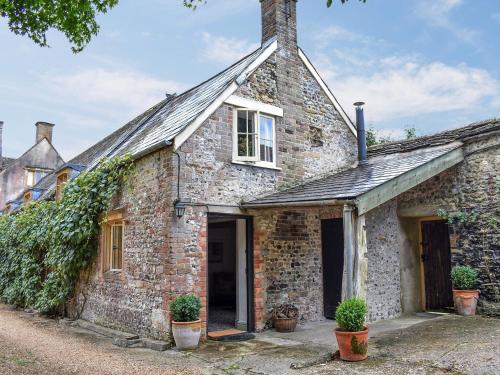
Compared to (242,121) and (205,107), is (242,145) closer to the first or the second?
(242,121)

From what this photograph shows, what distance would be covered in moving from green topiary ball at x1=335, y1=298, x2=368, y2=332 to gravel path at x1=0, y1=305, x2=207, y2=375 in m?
2.33

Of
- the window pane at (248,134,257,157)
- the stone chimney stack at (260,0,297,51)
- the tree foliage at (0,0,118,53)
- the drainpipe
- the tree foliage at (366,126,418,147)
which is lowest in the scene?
the drainpipe

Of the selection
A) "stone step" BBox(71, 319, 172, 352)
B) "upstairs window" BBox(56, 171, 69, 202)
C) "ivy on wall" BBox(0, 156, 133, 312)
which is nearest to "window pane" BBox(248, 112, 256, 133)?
"ivy on wall" BBox(0, 156, 133, 312)

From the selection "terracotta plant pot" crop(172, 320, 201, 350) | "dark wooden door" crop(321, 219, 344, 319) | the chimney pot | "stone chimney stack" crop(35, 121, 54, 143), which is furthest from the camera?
"stone chimney stack" crop(35, 121, 54, 143)

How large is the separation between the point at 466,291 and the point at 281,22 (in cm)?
812

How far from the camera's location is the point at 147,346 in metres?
8.87

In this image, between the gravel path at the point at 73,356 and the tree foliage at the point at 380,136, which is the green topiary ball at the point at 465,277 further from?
the tree foliage at the point at 380,136

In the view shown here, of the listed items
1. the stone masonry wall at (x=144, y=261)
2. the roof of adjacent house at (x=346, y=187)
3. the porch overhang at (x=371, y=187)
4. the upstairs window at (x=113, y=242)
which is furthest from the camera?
the upstairs window at (x=113, y=242)

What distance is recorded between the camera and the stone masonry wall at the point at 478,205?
10.2 m

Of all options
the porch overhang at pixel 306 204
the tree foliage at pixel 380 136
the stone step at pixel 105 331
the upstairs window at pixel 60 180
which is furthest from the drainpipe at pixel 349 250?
the tree foliage at pixel 380 136

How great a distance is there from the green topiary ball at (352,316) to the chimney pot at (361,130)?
19.1 ft

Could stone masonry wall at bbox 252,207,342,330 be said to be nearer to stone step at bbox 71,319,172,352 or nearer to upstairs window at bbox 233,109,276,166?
upstairs window at bbox 233,109,276,166

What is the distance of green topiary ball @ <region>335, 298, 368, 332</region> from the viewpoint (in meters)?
7.00

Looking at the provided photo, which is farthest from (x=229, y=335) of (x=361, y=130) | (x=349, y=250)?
(x=361, y=130)
